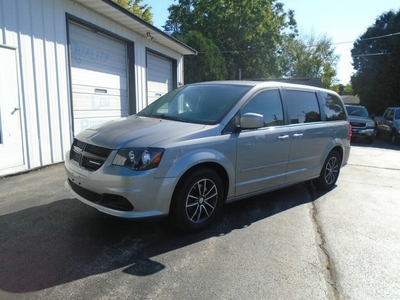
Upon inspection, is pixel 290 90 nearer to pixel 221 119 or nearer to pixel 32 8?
pixel 221 119

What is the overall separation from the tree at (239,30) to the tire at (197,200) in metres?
25.1

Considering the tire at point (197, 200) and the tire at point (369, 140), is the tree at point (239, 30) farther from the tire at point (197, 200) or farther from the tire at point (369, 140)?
the tire at point (197, 200)

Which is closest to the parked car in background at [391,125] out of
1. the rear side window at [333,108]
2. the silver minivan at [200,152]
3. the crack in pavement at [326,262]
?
the rear side window at [333,108]

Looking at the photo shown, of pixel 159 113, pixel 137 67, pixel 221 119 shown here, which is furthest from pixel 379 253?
pixel 137 67

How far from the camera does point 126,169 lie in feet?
10.3

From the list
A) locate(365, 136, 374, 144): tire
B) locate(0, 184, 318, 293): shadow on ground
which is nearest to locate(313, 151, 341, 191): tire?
locate(0, 184, 318, 293): shadow on ground

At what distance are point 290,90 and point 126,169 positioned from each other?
297 centimetres

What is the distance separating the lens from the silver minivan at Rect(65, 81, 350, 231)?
318cm

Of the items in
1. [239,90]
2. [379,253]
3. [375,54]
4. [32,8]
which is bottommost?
[379,253]

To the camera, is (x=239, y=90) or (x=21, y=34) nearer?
(x=239, y=90)

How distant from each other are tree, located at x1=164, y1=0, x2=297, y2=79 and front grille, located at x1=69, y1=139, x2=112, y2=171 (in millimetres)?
25241

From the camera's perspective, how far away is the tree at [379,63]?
24.0 meters

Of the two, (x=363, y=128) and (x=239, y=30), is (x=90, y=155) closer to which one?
(x=363, y=128)

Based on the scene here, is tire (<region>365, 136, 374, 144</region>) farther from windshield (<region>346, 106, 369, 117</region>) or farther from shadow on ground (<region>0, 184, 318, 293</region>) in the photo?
shadow on ground (<region>0, 184, 318, 293</region>)
